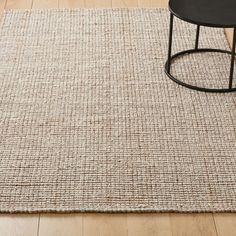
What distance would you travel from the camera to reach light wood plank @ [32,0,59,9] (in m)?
3.12

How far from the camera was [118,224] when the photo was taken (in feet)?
5.88

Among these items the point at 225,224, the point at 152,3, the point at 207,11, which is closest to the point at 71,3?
the point at 152,3

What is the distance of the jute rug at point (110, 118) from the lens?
6.23 ft

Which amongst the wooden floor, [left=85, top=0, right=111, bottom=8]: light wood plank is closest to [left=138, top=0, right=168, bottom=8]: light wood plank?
[left=85, top=0, right=111, bottom=8]: light wood plank

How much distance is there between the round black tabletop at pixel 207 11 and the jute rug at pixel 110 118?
34 centimetres

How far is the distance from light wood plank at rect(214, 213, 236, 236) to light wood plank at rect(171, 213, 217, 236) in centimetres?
2

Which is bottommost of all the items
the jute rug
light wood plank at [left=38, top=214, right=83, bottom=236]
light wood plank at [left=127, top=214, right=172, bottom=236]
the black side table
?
the jute rug

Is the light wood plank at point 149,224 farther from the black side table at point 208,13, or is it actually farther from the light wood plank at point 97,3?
the light wood plank at point 97,3

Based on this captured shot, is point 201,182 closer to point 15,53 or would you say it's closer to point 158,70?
point 158,70

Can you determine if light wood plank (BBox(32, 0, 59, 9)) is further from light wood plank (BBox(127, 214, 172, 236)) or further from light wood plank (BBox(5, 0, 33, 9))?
light wood plank (BBox(127, 214, 172, 236))

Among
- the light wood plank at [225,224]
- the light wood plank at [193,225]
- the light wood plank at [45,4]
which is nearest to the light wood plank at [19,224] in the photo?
the light wood plank at [193,225]

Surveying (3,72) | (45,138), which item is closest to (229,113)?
(45,138)

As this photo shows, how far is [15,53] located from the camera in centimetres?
269

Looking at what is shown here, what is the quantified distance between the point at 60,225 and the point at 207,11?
1.05 meters
